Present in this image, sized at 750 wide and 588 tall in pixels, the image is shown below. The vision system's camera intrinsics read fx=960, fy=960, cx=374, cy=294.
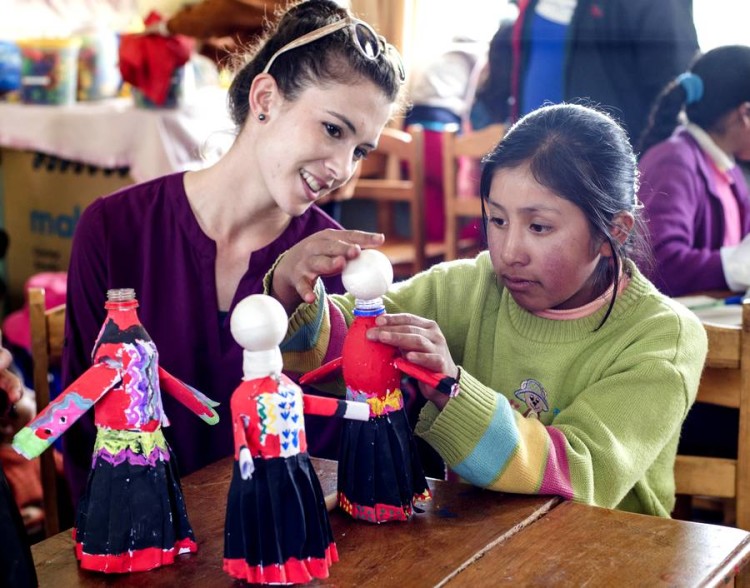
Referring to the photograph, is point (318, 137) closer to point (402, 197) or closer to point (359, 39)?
point (359, 39)

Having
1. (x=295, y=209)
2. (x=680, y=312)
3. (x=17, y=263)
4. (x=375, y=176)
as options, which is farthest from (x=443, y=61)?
(x=680, y=312)

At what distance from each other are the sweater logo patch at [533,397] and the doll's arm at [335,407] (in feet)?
1.19

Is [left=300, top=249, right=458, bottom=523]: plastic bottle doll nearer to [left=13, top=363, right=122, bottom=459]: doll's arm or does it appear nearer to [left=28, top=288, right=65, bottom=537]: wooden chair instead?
[left=13, top=363, right=122, bottom=459]: doll's arm

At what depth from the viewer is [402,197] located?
11.0ft

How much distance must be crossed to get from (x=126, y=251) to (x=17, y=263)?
7.09ft

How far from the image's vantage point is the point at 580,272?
113 centimetres

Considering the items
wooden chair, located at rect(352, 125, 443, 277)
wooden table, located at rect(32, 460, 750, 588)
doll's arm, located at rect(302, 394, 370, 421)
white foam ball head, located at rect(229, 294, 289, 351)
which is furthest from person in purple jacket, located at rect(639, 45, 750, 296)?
white foam ball head, located at rect(229, 294, 289, 351)

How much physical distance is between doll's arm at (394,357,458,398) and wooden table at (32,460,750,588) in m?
0.12

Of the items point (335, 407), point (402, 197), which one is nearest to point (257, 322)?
point (335, 407)

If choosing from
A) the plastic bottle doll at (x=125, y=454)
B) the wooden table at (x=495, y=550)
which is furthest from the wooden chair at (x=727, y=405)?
the plastic bottle doll at (x=125, y=454)

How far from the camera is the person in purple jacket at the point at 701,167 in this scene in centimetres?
203

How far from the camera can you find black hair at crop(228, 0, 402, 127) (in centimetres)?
133

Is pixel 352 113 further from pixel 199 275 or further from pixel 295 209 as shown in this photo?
pixel 199 275

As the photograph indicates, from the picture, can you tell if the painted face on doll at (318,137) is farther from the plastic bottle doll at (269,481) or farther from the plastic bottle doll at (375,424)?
the plastic bottle doll at (269,481)
